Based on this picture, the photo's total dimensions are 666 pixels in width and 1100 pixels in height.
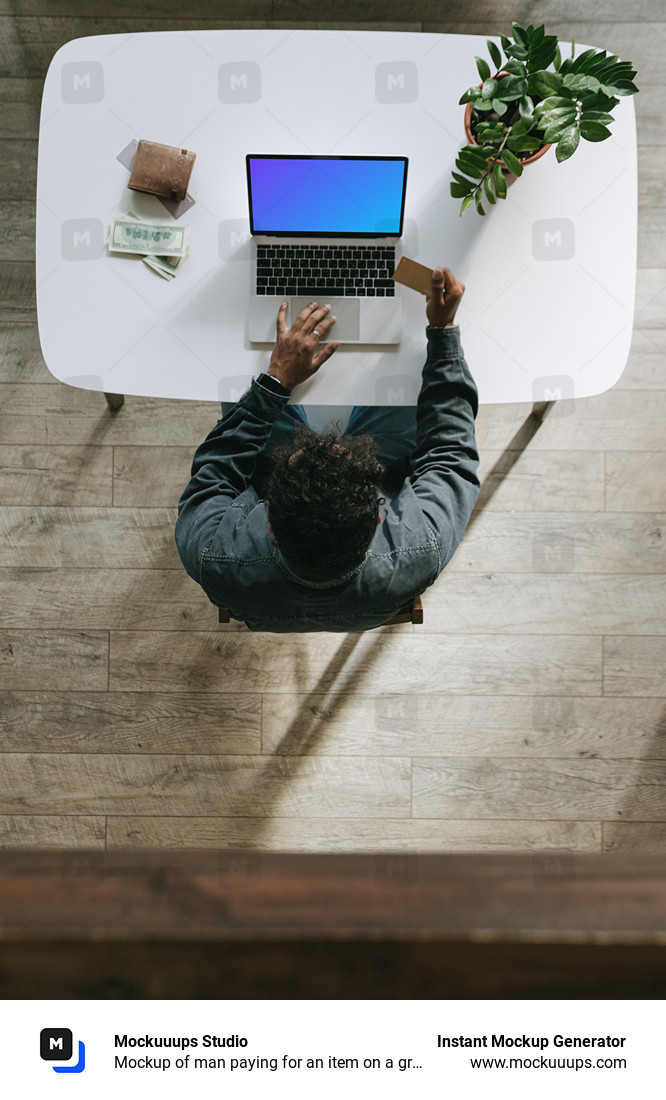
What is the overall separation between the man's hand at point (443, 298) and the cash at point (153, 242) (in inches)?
20.6

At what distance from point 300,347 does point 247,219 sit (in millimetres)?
325

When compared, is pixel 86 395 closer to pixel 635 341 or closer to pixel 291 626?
pixel 291 626

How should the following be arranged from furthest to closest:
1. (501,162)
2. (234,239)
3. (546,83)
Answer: (234,239)
(501,162)
(546,83)

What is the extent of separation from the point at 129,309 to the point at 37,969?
1368 mm

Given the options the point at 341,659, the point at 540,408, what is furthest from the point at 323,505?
the point at 540,408

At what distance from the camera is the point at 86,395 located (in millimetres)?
2123

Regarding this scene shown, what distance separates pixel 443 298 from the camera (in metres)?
1.48

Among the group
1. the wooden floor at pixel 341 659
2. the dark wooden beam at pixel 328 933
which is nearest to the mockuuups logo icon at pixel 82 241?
the wooden floor at pixel 341 659

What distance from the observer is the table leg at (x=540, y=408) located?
6.78 feet

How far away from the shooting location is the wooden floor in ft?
6.71

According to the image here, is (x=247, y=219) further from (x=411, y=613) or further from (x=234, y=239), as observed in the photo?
(x=411, y=613)

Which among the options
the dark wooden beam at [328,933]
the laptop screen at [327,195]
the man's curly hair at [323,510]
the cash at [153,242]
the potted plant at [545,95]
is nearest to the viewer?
the dark wooden beam at [328,933]
